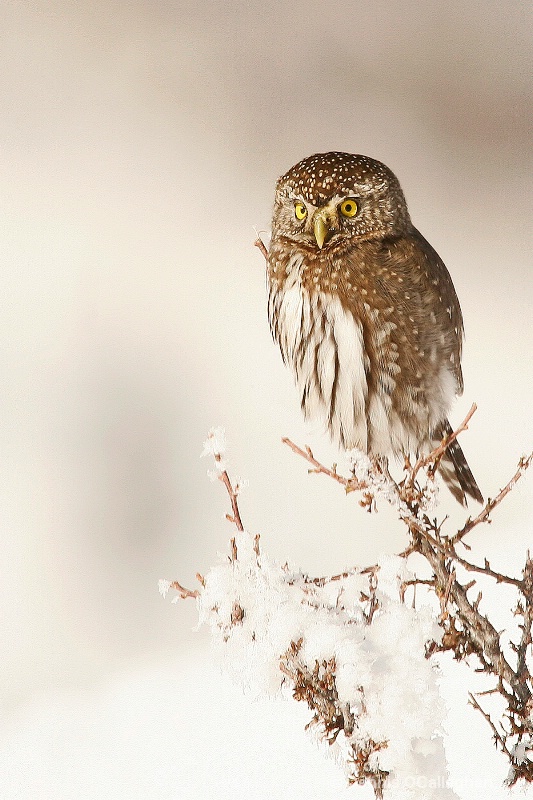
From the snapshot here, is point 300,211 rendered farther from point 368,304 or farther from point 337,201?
point 368,304

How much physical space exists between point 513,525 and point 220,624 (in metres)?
1.56

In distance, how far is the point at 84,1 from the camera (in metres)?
2.60

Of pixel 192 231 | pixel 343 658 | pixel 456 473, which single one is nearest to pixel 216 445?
pixel 343 658

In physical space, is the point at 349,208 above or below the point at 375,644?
above

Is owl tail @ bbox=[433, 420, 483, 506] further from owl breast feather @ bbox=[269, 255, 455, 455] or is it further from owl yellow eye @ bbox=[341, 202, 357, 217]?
owl yellow eye @ bbox=[341, 202, 357, 217]

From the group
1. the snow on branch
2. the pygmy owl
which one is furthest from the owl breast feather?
the snow on branch

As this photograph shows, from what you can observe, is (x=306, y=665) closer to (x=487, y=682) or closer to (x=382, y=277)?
(x=382, y=277)

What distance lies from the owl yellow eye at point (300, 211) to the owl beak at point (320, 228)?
0.03 metres

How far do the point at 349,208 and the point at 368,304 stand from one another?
14 centimetres

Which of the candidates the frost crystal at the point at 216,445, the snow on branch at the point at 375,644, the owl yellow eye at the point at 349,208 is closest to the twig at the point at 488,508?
the snow on branch at the point at 375,644

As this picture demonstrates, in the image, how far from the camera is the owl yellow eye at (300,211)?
126 cm

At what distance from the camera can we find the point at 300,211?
126 cm

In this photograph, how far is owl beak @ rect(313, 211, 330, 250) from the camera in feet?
4.00

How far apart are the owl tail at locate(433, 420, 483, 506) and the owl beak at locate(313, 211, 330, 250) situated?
0.34 m
